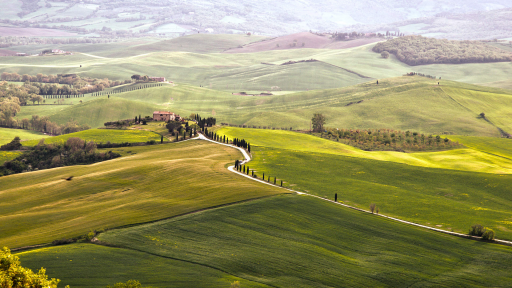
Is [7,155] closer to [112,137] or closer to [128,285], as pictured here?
[112,137]

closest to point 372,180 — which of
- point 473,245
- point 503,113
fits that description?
point 473,245

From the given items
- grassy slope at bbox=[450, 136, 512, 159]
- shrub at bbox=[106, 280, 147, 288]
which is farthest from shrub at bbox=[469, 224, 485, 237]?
grassy slope at bbox=[450, 136, 512, 159]

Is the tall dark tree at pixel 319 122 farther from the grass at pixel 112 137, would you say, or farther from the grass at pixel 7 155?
the grass at pixel 7 155

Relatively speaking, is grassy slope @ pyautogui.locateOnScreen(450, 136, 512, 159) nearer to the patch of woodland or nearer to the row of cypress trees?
the row of cypress trees

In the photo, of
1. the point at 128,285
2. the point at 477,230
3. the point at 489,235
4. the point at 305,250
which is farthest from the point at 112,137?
the point at 489,235

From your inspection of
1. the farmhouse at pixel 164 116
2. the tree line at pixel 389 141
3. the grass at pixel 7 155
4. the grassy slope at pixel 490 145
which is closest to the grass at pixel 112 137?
the grass at pixel 7 155

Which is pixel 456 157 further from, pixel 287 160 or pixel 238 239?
pixel 238 239
